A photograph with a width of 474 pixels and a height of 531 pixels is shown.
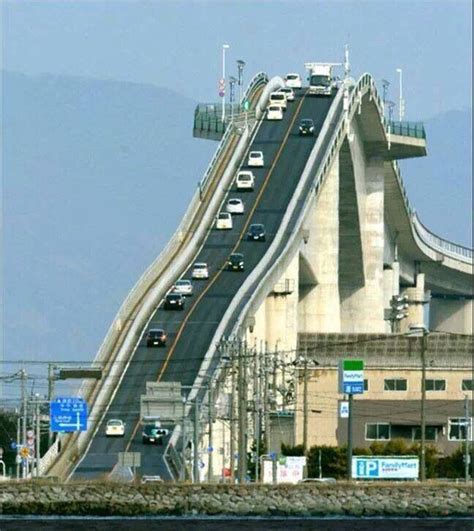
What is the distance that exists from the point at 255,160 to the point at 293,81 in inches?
752

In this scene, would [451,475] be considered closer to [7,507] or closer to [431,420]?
[431,420]

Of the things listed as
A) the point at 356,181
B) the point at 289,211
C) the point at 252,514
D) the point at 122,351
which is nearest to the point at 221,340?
the point at 122,351

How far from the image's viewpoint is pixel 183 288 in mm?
123875

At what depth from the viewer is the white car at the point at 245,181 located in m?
139

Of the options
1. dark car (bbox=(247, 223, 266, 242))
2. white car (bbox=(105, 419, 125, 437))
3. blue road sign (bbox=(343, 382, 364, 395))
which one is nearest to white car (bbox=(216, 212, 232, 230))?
dark car (bbox=(247, 223, 266, 242))

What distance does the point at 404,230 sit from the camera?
580 ft

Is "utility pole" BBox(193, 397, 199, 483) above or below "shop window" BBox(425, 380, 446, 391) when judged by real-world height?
below

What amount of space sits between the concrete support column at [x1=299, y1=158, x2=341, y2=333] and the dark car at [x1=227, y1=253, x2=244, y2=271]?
9032mm

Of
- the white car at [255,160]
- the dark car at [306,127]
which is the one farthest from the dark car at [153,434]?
the dark car at [306,127]

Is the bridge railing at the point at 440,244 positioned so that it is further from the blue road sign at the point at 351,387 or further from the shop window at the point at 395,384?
the blue road sign at the point at 351,387

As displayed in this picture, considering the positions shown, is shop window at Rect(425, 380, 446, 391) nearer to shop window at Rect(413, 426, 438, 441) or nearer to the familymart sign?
shop window at Rect(413, 426, 438, 441)

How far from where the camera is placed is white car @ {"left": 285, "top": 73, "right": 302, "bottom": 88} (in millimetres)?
159337
